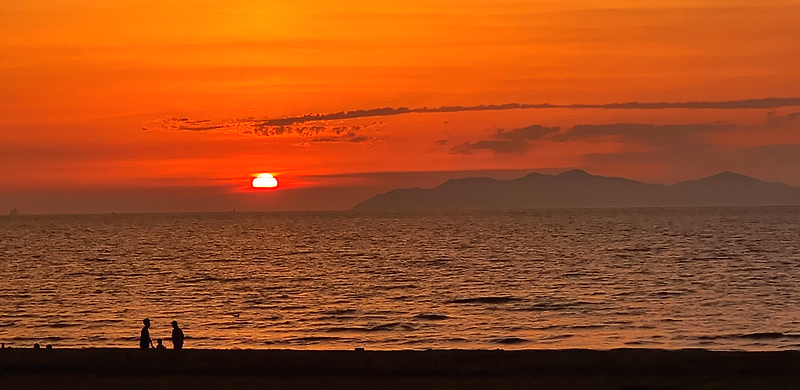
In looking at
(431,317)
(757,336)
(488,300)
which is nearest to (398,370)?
(757,336)

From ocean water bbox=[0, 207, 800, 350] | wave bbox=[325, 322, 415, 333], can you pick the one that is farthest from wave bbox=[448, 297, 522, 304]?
wave bbox=[325, 322, 415, 333]

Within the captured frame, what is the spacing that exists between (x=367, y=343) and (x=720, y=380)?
58.3ft

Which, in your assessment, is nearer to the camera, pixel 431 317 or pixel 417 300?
pixel 431 317

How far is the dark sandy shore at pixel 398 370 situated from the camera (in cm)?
1891

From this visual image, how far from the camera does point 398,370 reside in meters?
20.3

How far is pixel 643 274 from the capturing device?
67.2 metres

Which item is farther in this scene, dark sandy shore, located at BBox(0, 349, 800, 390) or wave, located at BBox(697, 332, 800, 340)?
wave, located at BBox(697, 332, 800, 340)

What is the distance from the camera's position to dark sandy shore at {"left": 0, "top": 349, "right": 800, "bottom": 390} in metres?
18.9

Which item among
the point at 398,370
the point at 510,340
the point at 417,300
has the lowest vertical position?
the point at 510,340

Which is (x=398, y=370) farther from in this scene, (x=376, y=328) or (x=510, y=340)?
(x=376, y=328)

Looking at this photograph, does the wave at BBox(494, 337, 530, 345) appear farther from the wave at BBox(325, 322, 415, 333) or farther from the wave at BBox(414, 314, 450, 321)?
the wave at BBox(414, 314, 450, 321)

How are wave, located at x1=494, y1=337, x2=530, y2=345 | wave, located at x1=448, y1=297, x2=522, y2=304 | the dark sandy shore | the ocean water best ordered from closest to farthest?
the dark sandy shore → wave, located at x1=494, y1=337, x2=530, y2=345 → the ocean water → wave, located at x1=448, y1=297, x2=522, y2=304

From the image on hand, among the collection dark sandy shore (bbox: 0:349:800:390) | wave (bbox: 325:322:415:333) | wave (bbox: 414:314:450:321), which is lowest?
wave (bbox: 325:322:415:333)

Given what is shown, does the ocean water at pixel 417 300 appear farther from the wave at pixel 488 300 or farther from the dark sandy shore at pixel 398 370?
the dark sandy shore at pixel 398 370
